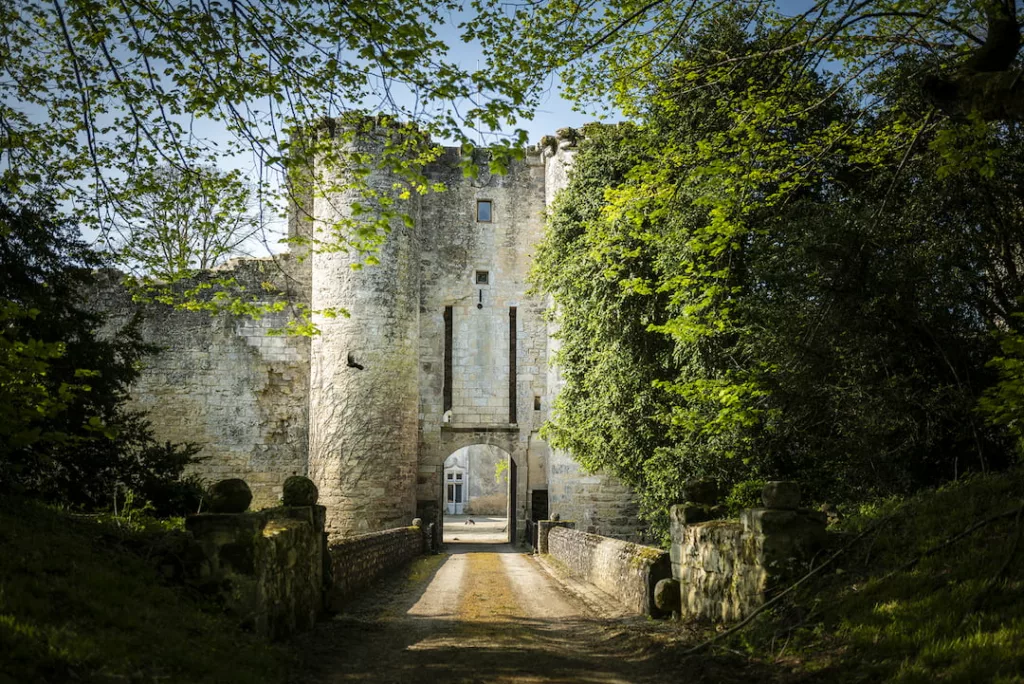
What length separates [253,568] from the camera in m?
5.73

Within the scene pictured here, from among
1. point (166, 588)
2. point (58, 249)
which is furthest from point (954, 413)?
point (58, 249)

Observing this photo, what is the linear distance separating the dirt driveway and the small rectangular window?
1193 centimetres

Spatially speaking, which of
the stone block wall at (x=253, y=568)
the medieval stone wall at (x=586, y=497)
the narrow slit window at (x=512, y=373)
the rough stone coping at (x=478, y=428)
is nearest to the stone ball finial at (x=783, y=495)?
the stone block wall at (x=253, y=568)

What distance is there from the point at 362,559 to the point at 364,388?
8.60 meters

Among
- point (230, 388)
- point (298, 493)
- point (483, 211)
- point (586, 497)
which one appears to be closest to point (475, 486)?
point (483, 211)

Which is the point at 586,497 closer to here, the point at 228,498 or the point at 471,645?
the point at 471,645

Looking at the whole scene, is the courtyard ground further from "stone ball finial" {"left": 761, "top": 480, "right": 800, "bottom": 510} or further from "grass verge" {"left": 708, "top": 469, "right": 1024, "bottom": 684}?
"grass verge" {"left": 708, "top": 469, "right": 1024, "bottom": 684}

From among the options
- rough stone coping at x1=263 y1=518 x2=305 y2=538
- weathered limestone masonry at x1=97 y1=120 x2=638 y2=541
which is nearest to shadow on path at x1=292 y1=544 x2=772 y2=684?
rough stone coping at x1=263 y1=518 x2=305 y2=538

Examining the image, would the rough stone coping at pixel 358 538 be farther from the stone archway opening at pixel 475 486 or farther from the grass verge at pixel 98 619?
the stone archway opening at pixel 475 486

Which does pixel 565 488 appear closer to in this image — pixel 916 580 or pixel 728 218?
pixel 728 218

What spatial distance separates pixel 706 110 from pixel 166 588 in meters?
9.60

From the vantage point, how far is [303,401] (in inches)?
782

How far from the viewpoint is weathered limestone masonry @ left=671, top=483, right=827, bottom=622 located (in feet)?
19.6

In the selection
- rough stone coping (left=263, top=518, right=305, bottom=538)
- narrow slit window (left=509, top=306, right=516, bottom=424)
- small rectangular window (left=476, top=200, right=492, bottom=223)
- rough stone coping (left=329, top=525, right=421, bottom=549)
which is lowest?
rough stone coping (left=329, top=525, right=421, bottom=549)
